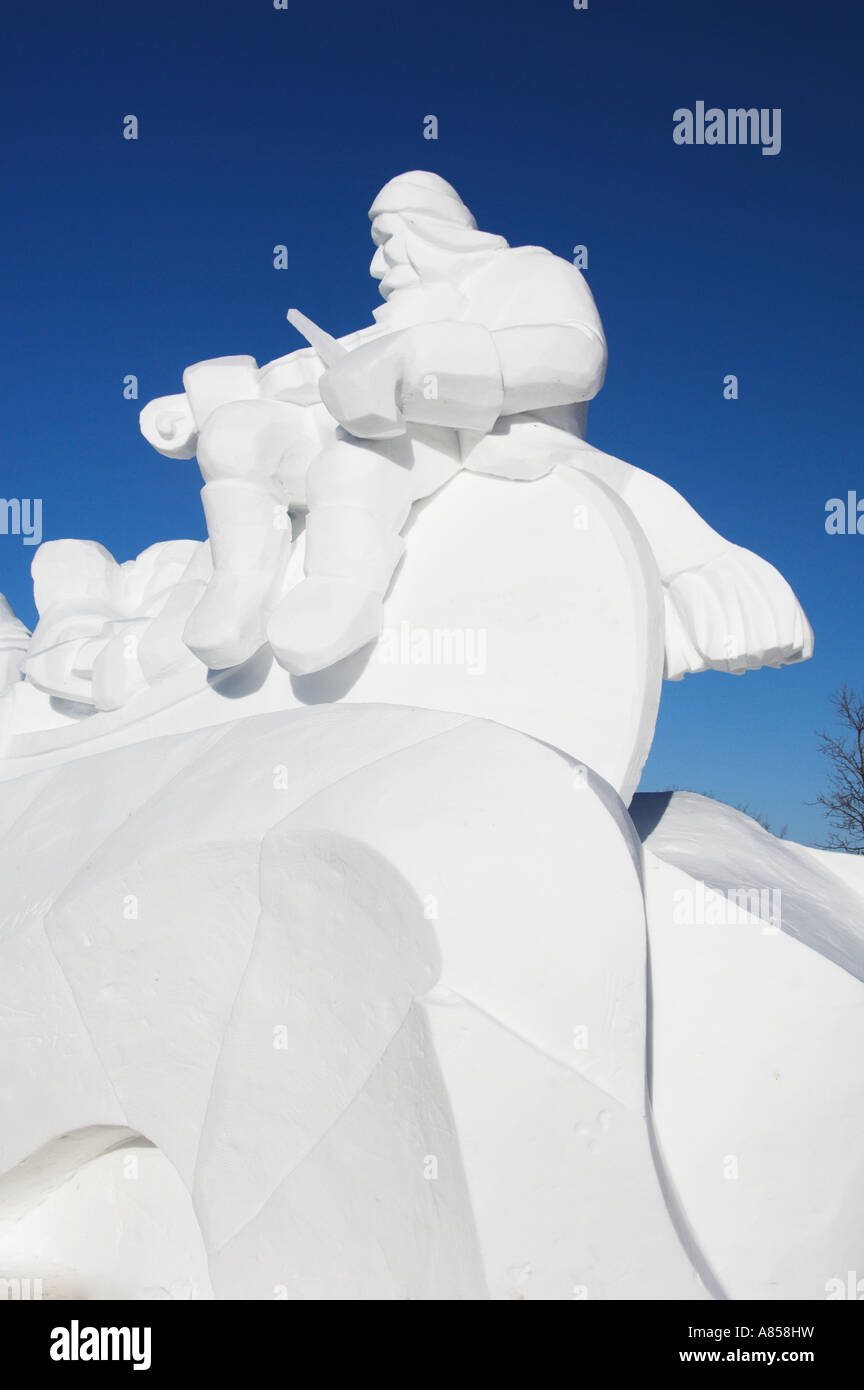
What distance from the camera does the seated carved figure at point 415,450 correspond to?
2959mm

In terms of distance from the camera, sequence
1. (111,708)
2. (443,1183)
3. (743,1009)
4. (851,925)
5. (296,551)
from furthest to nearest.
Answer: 1. (111,708)
2. (296,551)
3. (851,925)
4. (743,1009)
5. (443,1183)

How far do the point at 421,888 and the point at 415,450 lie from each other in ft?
4.22

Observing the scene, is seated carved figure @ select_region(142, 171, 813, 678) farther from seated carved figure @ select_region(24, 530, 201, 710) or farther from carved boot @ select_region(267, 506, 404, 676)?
seated carved figure @ select_region(24, 530, 201, 710)

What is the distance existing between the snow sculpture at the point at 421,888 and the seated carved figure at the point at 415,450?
1 cm

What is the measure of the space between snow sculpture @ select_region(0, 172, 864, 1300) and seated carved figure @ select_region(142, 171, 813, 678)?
10 millimetres

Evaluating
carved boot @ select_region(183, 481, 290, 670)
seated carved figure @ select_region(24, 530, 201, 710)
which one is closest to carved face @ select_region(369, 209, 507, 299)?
carved boot @ select_region(183, 481, 290, 670)

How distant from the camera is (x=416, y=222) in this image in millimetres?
3449

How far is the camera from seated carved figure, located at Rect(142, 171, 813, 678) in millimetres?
2959

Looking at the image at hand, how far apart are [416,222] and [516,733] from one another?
167 centimetres

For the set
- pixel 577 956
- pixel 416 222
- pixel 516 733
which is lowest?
pixel 577 956

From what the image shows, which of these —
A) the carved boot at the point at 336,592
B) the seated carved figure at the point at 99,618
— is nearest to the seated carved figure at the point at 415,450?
the carved boot at the point at 336,592

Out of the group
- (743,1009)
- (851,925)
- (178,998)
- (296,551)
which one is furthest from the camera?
(296,551)
